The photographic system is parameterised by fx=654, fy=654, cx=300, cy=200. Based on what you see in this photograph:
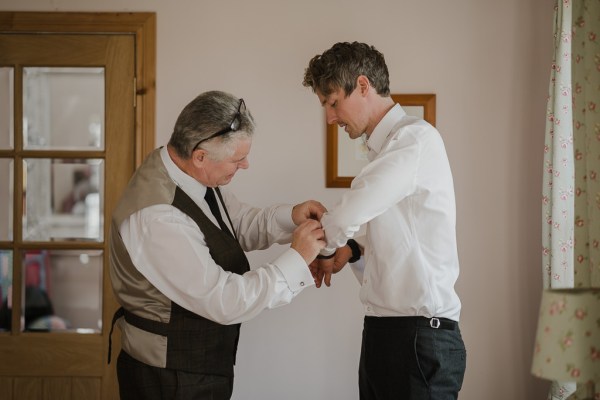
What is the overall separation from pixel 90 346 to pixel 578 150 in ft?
7.63

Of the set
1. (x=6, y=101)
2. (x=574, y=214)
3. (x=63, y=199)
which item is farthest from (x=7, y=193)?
(x=574, y=214)

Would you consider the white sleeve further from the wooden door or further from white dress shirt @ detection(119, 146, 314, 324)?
the wooden door

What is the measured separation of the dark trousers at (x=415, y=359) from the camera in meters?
1.88

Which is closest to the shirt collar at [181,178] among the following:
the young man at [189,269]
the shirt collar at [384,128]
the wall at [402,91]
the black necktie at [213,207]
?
the young man at [189,269]

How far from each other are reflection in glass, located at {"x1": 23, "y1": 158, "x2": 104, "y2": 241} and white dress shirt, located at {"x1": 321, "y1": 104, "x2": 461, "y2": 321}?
165 cm

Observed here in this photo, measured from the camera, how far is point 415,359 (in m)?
1.88

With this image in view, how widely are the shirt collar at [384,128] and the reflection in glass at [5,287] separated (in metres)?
2.04

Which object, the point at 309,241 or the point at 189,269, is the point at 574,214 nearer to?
the point at 309,241

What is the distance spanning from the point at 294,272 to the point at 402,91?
1.47 m

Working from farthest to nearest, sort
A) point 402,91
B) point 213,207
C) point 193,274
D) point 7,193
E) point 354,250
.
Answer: point 7,193, point 402,91, point 354,250, point 213,207, point 193,274

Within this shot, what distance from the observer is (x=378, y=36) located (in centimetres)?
310

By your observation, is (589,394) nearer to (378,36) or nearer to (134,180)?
(134,180)

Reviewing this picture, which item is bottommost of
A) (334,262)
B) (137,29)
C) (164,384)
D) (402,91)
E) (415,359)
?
(164,384)

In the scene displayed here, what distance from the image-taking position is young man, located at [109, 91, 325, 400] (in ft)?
6.15
